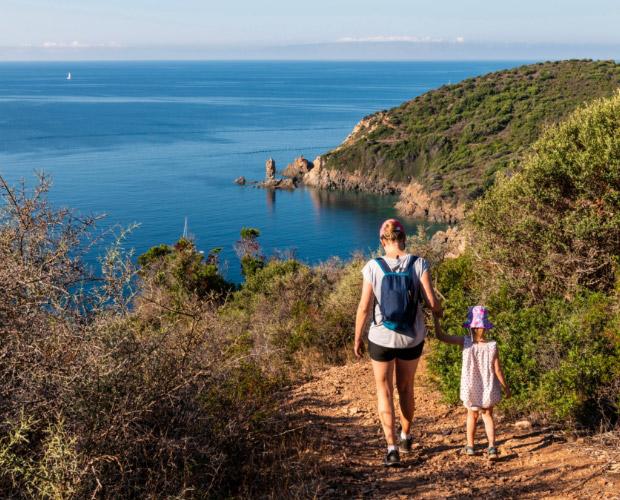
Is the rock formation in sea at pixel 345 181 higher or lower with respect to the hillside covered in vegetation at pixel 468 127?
lower

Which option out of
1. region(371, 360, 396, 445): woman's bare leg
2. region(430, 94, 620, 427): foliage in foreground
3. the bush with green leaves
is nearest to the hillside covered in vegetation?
the bush with green leaves

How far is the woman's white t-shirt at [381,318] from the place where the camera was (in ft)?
15.9

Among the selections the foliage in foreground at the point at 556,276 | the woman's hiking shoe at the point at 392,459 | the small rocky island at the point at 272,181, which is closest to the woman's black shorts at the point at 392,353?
the woman's hiking shoe at the point at 392,459

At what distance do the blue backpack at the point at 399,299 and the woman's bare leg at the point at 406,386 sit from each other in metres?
0.35

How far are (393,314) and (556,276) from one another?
5019mm

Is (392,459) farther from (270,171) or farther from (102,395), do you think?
(270,171)

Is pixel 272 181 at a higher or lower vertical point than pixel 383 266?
lower

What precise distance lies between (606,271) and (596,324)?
271 cm

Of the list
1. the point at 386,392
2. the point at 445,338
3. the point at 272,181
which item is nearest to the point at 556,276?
the point at 445,338

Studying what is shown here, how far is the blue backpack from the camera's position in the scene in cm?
477

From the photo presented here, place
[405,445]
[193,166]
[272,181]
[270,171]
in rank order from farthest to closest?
[193,166], [270,171], [272,181], [405,445]

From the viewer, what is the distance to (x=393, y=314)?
15.7ft

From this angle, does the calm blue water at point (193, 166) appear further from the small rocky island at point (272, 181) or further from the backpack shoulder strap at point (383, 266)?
the backpack shoulder strap at point (383, 266)

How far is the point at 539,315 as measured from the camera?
6.80 metres
